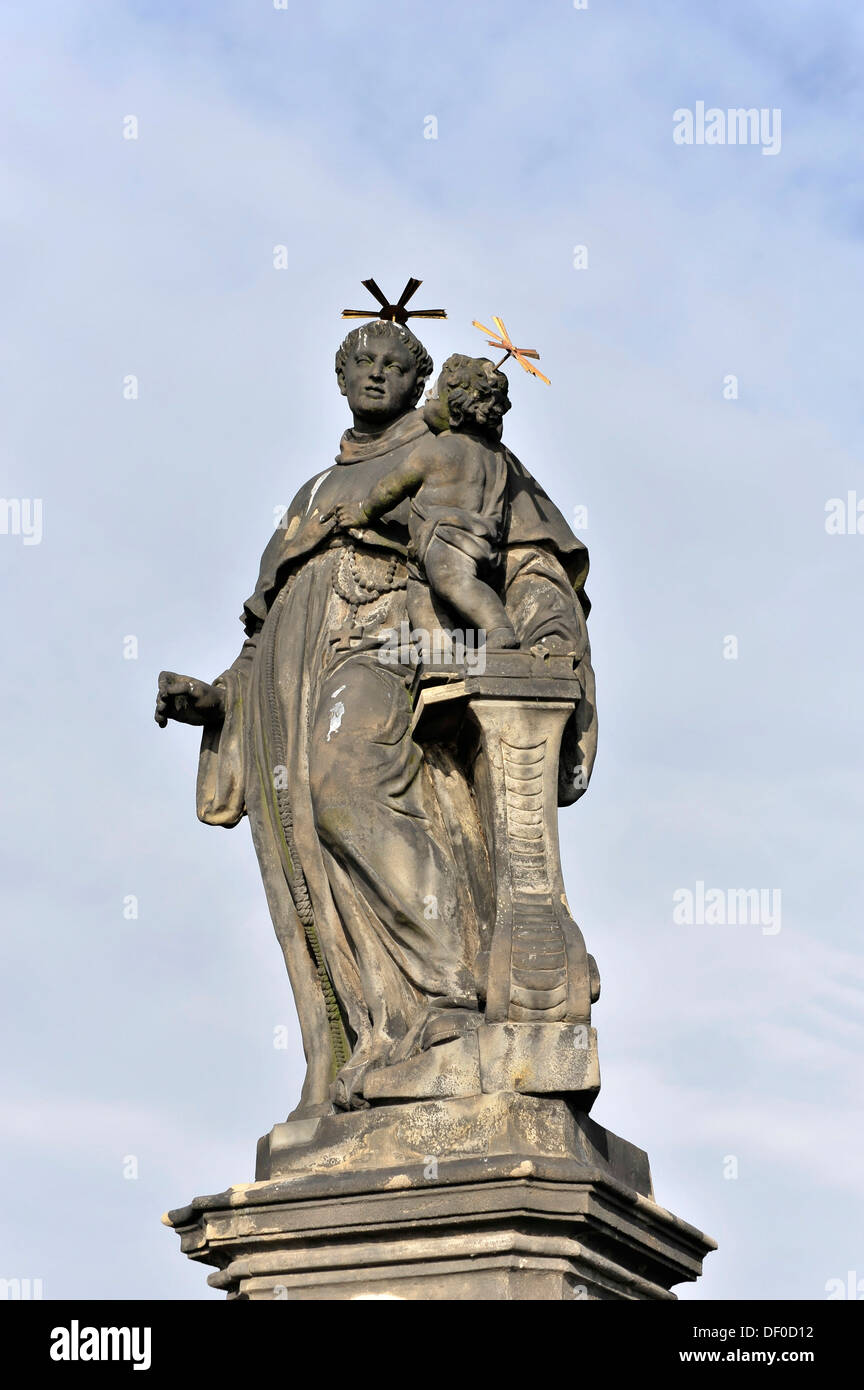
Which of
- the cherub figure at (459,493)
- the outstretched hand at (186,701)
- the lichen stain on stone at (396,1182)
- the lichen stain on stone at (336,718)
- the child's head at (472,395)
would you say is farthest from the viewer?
the outstretched hand at (186,701)

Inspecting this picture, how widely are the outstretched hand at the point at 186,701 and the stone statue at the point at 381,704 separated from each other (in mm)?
11

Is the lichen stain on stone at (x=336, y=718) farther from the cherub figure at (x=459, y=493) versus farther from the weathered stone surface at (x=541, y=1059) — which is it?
the weathered stone surface at (x=541, y=1059)

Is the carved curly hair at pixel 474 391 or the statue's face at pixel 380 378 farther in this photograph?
the statue's face at pixel 380 378

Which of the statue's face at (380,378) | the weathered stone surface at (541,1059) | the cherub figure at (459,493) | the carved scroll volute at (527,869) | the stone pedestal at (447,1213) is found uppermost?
the statue's face at (380,378)

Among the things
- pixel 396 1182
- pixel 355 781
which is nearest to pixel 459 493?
pixel 355 781

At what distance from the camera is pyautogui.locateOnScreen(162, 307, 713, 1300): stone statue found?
10.4 meters

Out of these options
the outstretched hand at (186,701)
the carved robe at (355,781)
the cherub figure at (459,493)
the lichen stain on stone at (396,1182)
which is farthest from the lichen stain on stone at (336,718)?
the lichen stain on stone at (396,1182)

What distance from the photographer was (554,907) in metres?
10.8

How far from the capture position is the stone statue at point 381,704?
1116 cm

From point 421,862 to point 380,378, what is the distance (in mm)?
2631

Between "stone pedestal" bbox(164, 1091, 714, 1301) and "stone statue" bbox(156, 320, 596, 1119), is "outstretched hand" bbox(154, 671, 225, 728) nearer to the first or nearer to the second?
"stone statue" bbox(156, 320, 596, 1119)

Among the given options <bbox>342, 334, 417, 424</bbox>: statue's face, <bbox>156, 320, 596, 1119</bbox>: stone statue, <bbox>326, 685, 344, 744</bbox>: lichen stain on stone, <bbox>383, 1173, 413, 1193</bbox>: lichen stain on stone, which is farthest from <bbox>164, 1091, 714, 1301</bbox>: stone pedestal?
<bbox>342, 334, 417, 424</bbox>: statue's face
